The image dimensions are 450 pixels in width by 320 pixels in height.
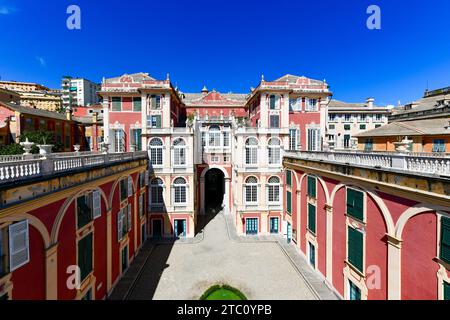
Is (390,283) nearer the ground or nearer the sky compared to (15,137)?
nearer the ground

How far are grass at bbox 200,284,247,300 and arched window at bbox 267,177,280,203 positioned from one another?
45.9ft

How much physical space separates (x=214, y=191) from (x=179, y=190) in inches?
796

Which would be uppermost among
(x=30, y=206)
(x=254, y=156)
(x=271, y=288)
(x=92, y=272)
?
(x=254, y=156)

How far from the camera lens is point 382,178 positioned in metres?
11.3

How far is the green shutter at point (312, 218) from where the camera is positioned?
19.0 m

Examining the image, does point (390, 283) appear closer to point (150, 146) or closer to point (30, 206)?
point (30, 206)

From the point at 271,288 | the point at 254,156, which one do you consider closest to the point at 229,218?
the point at 254,156

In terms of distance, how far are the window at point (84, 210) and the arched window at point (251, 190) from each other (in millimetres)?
17555

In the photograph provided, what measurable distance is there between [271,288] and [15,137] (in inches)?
1656

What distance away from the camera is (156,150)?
25609 millimetres

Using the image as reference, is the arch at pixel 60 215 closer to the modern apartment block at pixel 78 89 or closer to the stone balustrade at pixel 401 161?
the stone balustrade at pixel 401 161

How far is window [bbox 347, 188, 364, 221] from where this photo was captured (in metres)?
13.0

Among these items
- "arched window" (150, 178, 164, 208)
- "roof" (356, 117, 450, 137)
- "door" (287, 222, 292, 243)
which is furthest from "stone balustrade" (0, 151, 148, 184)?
"roof" (356, 117, 450, 137)

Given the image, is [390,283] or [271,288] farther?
[271,288]
